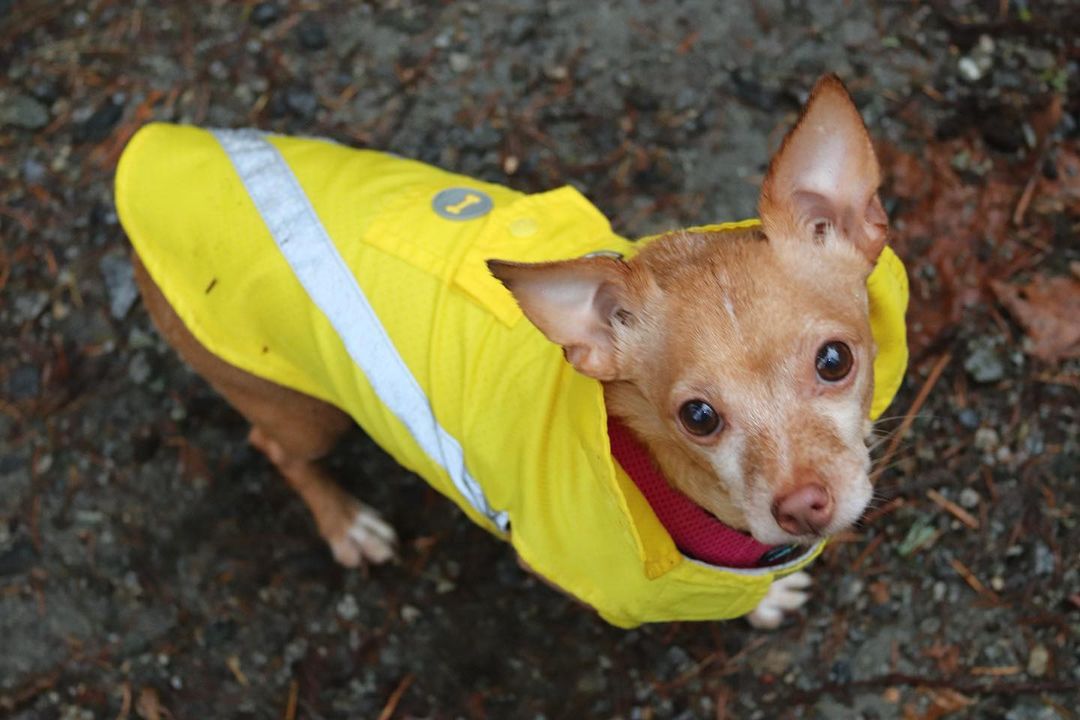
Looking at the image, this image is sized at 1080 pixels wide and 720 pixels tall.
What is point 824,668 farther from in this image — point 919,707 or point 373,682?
point 373,682

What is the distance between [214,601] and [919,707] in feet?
9.12

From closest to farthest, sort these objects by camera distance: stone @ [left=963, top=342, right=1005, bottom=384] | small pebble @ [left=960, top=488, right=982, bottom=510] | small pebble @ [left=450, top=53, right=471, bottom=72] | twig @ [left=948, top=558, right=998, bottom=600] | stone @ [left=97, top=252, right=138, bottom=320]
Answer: twig @ [left=948, top=558, right=998, bottom=600] → small pebble @ [left=960, top=488, right=982, bottom=510] → stone @ [left=963, top=342, right=1005, bottom=384] → stone @ [left=97, top=252, right=138, bottom=320] → small pebble @ [left=450, top=53, right=471, bottom=72]

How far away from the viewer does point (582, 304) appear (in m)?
2.73

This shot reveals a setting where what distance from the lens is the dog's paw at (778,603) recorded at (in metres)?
3.89

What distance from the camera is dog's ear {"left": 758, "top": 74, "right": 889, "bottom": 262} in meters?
2.46

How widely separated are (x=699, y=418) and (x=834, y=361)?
0.36 metres

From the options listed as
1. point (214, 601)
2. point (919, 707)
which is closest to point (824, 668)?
point (919, 707)

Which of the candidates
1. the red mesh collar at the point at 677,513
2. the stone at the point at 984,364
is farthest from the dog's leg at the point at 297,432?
the stone at the point at 984,364

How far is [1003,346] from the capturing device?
4.11 m

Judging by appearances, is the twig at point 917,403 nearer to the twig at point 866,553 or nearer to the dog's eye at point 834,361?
the twig at point 866,553

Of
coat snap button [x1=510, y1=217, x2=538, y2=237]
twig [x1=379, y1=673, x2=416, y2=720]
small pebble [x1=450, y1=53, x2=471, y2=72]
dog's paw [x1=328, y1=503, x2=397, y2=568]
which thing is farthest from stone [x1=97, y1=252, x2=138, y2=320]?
coat snap button [x1=510, y1=217, x2=538, y2=237]

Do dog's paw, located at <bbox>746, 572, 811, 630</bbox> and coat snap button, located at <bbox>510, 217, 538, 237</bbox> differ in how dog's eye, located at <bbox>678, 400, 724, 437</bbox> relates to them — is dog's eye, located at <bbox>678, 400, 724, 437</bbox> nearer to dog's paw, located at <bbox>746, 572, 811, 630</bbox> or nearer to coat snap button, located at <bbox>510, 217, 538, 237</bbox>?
coat snap button, located at <bbox>510, 217, 538, 237</bbox>

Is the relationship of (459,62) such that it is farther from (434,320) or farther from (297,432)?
(434,320)

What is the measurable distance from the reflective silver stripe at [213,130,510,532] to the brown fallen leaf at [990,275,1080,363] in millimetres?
2329
